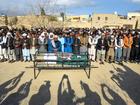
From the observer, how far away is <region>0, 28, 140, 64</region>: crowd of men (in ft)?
51.6

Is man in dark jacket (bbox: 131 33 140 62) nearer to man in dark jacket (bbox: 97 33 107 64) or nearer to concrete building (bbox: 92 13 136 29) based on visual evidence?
man in dark jacket (bbox: 97 33 107 64)

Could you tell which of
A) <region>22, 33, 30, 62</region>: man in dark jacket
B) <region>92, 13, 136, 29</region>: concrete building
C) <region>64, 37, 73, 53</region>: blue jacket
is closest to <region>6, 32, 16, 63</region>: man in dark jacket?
<region>22, 33, 30, 62</region>: man in dark jacket

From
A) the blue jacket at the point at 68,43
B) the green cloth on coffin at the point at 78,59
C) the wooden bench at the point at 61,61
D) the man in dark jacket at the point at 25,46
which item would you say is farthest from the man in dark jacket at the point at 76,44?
the green cloth on coffin at the point at 78,59

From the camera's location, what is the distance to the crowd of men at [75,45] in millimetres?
15727

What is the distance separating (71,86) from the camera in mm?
10914

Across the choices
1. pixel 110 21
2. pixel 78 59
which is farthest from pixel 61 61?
pixel 110 21

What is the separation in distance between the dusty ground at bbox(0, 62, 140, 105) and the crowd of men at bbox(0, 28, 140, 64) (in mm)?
1358

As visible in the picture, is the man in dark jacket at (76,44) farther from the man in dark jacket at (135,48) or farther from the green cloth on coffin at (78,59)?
the man in dark jacket at (135,48)

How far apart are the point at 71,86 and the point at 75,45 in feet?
18.4

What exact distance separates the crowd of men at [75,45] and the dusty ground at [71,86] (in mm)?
1358

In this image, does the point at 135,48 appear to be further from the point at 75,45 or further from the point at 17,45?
the point at 17,45

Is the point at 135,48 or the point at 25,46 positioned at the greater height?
the point at 25,46

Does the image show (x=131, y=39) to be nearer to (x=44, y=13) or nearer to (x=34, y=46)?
(x=34, y=46)

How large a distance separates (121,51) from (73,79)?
5.27 m
